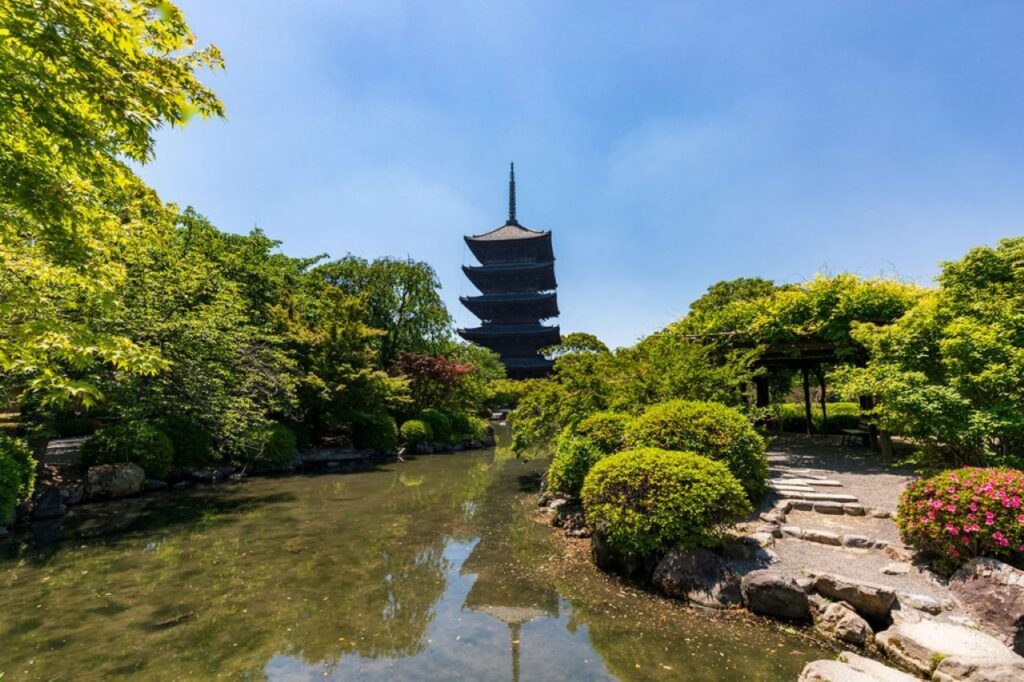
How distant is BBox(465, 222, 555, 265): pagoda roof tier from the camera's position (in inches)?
1807

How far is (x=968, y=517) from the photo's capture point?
4.81 meters

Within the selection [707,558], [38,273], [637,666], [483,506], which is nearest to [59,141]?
[38,273]

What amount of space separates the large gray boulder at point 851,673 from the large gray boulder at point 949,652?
38cm

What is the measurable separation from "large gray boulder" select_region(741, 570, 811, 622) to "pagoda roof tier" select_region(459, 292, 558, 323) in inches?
1543

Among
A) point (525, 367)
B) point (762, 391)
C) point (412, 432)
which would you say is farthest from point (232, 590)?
point (525, 367)

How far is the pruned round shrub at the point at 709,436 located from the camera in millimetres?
7176

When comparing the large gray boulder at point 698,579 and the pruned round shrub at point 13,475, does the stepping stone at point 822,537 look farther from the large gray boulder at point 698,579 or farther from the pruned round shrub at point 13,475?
the pruned round shrub at point 13,475

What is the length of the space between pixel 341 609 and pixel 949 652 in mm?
5637

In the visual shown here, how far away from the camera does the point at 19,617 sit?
5160 millimetres

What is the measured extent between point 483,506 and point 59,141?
9.24 m

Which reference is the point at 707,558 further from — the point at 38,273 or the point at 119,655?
the point at 38,273

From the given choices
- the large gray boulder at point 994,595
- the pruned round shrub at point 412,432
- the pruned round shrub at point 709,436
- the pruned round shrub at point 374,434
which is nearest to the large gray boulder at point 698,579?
the pruned round shrub at point 709,436

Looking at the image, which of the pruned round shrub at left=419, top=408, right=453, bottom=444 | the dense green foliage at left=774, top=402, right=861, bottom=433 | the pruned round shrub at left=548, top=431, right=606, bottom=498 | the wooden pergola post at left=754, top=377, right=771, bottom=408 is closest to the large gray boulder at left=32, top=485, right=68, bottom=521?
the pruned round shrub at left=548, top=431, right=606, bottom=498

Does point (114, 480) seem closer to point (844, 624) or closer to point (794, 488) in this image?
point (844, 624)
